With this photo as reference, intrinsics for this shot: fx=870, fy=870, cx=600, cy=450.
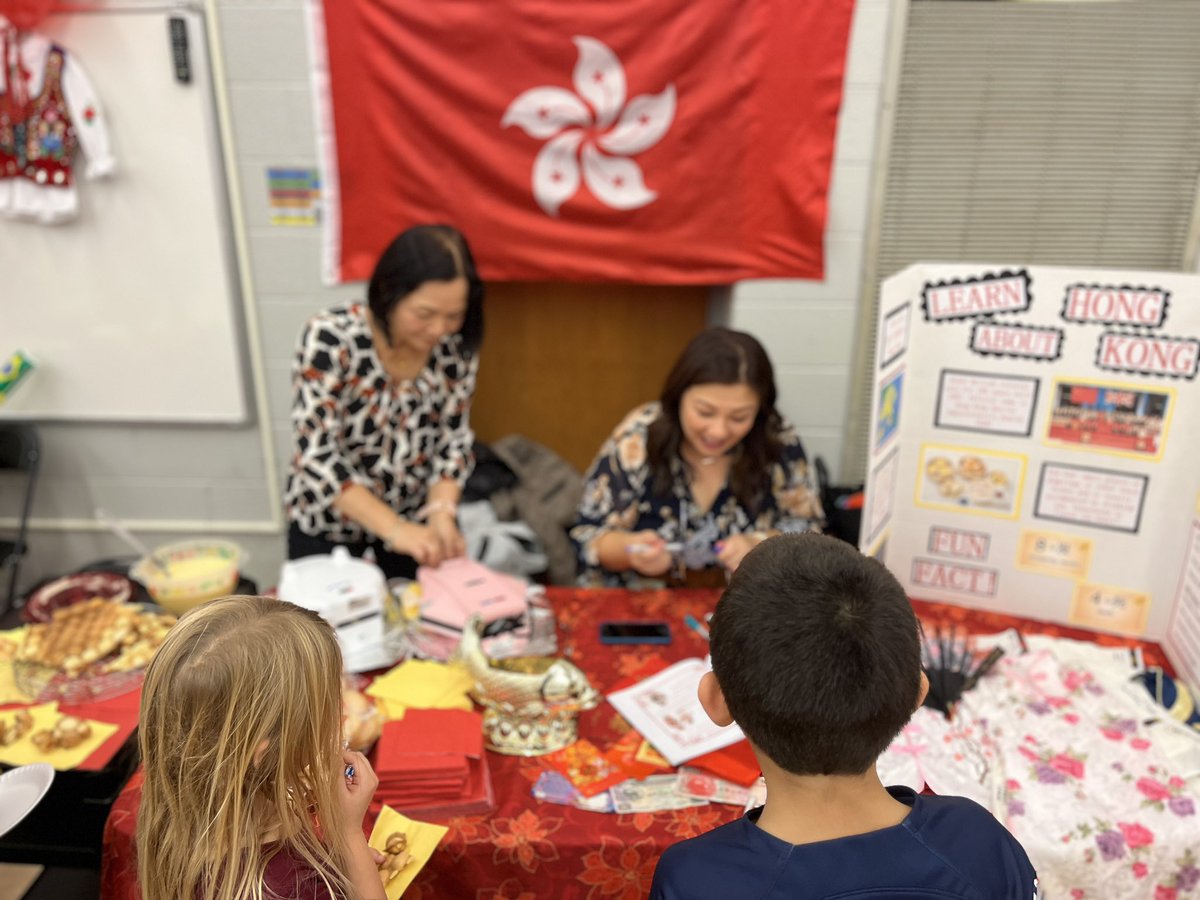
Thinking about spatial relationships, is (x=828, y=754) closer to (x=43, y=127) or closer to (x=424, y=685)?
(x=424, y=685)

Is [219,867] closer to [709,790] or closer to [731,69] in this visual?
[709,790]

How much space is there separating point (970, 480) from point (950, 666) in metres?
0.50

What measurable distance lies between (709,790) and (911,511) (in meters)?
1.00

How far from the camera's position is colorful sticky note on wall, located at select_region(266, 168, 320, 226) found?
2959mm

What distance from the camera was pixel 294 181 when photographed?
2963 mm

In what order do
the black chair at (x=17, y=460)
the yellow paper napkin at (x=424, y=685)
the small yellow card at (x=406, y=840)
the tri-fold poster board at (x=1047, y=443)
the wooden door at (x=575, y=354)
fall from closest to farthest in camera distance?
the small yellow card at (x=406, y=840) → the yellow paper napkin at (x=424, y=685) → the tri-fold poster board at (x=1047, y=443) → the black chair at (x=17, y=460) → the wooden door at (x=575, y=354)

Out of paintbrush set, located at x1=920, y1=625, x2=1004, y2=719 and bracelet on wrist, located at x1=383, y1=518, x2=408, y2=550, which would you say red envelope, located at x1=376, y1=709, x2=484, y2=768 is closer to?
bracelet on wrist, located at x1=383, y1=518, x2=408, y2=550

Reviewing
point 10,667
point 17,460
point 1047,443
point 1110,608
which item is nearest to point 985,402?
point 1047,443

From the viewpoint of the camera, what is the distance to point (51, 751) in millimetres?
1553

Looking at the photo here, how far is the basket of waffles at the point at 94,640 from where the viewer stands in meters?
1.75

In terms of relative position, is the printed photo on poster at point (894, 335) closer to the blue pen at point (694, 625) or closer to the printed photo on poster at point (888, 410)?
the printed photo on poster at point (888, 410)

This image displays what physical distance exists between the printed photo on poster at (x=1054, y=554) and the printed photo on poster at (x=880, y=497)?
1.06 ft

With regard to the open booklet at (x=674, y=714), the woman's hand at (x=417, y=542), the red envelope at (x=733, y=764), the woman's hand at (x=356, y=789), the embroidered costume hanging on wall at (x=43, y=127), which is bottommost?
the red envelope at (x=733, y=764)

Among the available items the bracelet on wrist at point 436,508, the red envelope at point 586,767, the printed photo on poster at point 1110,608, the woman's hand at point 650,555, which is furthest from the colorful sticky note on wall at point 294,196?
the printed photo on poster at point 1110,608
